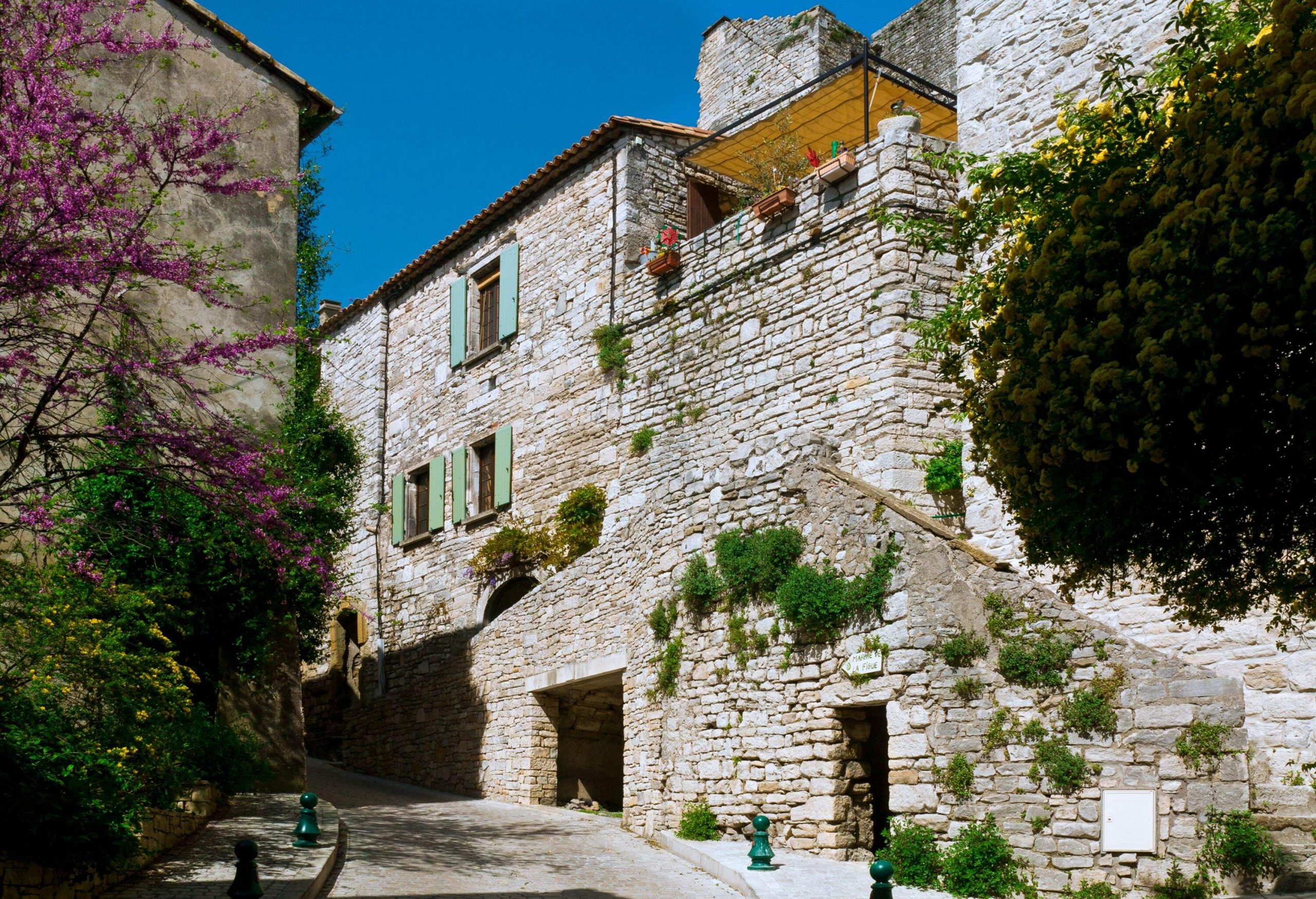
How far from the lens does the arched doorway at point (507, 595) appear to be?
64.2 feet

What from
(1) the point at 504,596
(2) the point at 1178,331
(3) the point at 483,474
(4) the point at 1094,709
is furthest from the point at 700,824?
(3) the point at 483,474

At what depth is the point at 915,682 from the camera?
9.96 m

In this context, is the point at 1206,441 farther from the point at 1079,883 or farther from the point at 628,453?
the point at 628,453

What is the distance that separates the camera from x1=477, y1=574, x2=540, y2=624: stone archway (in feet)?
64.2

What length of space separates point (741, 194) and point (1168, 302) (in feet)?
48.0

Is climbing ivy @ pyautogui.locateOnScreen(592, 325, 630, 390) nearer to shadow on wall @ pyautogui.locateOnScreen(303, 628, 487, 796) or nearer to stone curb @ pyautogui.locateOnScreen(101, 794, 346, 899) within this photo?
shadow on wall @ pyautogui.locateOnScreen(303, 628, 487, 796)

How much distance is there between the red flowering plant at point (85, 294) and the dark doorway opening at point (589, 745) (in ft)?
15.3

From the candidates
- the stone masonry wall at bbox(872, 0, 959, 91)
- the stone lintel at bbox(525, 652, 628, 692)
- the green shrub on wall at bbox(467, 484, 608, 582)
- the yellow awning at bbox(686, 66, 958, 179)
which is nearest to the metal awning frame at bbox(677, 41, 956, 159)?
the yellow awning at bbox(686, 66, 958, 179)

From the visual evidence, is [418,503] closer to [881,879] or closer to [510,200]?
[510,200]

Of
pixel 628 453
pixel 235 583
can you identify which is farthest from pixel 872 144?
pixel 235 583

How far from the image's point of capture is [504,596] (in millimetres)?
19750

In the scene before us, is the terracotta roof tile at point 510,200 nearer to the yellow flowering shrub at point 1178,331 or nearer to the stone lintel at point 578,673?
the stone lintel at point 578,673

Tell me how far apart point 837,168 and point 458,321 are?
9.57 m

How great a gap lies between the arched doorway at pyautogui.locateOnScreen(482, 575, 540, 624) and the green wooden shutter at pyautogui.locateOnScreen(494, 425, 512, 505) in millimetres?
1340
